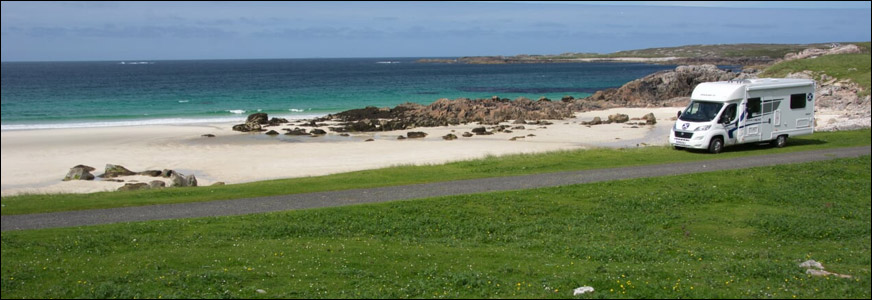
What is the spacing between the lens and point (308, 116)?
2277 inches

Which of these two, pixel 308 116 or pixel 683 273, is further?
pixel 308 116

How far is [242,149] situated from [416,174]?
18455mm

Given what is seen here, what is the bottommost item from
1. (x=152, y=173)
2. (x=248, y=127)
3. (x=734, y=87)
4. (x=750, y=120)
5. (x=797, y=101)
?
(x=152, y=173)

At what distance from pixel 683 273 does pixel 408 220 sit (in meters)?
5.79

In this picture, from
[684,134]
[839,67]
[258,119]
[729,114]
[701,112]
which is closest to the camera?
[729,114]

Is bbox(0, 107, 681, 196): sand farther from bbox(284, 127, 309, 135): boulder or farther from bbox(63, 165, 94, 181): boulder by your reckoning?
bbox(284, 127, 309, 135): boulder

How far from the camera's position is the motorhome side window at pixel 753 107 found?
2574 centimetres

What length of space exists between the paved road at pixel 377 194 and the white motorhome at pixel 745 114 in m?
2.38

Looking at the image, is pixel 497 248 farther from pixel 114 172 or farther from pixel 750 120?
pixel 114 172

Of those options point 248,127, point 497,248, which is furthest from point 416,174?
point 248,127

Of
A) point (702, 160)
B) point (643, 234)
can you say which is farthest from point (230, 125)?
point (643, 234)

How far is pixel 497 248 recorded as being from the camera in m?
12.1

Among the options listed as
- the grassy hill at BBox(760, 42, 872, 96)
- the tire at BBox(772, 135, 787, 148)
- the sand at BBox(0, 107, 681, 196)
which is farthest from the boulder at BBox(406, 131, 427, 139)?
the grassy hill at BBox(760, 42, 872, 96)

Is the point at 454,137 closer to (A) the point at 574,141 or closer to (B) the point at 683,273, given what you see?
(A) the point at 574,141
